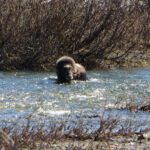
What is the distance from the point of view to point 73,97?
15.1m

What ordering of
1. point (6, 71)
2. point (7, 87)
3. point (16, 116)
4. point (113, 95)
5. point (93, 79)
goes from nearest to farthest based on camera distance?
point (16, 116) → point (113, 95) → point (7, 87) → point (93, 79) → point (6, 71)

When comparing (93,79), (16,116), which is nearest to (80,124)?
(16,116)

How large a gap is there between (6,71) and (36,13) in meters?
2.58

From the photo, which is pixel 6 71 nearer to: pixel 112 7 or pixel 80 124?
pixel 112 7

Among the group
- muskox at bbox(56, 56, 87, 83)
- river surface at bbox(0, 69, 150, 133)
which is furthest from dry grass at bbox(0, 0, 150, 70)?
muskox at bbox(56, 56, 87, 83)

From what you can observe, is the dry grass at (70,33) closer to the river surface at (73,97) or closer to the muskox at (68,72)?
the river surface at (73,97)

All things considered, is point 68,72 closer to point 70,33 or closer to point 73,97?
point 73,97

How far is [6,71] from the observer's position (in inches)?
836

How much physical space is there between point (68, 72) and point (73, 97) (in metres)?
3.45

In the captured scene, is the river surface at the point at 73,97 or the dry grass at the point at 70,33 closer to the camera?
the river surface at the point at 73,97

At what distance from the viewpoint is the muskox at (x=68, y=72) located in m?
18.3

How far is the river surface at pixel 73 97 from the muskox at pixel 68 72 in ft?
0.69

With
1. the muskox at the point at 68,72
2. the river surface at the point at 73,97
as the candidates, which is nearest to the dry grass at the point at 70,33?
the river surface at the point at 73,97

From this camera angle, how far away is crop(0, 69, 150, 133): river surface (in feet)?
37.6
